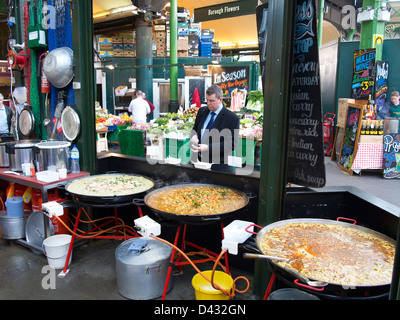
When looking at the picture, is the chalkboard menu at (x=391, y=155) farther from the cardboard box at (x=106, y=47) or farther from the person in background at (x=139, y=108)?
the cardboard box at (x=106, y=47)

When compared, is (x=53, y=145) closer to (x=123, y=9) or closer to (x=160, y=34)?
(x=123, y=9)

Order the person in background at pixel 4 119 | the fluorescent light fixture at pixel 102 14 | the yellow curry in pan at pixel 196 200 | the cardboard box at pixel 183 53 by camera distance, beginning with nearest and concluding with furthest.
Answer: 1. the yellow curry in pan at pixel 196 200
2. the person in background at pixel 4 119
3. the cardboard box at pixel 183 53
4. the fluorescent light fixture at pixel 102 14

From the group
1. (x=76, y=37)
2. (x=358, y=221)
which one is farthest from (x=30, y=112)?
(x=358, y=221)

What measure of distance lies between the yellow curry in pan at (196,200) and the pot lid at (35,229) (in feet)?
5.92

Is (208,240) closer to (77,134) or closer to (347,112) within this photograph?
(77,134)

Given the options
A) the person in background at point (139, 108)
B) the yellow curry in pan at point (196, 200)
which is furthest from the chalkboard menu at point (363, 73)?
the yellow curry in pan at point (196, 200)

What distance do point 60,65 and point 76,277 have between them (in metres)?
2.68

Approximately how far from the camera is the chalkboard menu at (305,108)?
2.85 metres

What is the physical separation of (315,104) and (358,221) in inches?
46.2

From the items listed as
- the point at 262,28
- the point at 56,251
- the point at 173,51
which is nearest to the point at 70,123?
the point at 56,251

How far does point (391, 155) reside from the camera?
8398 mm

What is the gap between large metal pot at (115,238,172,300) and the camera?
325 cm

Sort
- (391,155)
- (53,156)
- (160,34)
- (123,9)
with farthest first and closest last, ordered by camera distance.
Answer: (160,34) → (123,9) → (391,155) → (53,156)

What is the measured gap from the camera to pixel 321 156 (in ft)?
9.52
